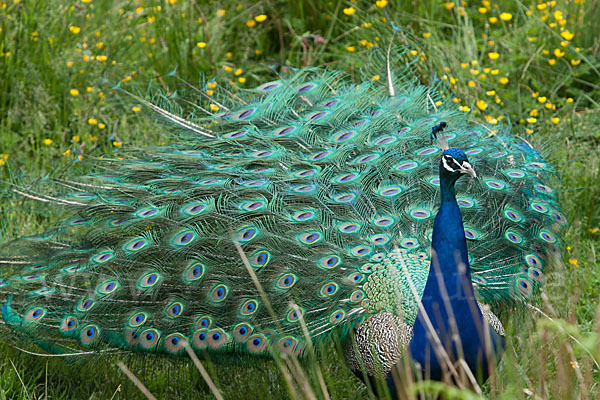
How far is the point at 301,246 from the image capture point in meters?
3.21

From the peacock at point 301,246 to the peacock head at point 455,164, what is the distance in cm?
1

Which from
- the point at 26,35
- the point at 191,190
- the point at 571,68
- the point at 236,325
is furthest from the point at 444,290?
the point at 26,35

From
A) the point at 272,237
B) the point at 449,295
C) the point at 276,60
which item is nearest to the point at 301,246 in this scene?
the point at 272,237

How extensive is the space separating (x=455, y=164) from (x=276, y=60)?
8.79 feet

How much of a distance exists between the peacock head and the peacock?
0.03ft

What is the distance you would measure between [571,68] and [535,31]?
12.8 inches

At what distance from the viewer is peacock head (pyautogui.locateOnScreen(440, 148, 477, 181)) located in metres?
2.89

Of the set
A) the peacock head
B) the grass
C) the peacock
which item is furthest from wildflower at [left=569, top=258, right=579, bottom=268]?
the peacock head

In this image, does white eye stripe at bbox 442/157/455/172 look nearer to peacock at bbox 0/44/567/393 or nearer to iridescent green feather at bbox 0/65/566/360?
peacock at bbox 0/44/567/393

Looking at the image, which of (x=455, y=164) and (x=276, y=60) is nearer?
(x=455, y=164)

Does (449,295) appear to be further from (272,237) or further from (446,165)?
(272,237)

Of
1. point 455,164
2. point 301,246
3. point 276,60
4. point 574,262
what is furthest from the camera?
point 276,60

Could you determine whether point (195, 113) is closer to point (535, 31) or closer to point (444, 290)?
point (444, 290)

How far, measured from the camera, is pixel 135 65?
233 inches
